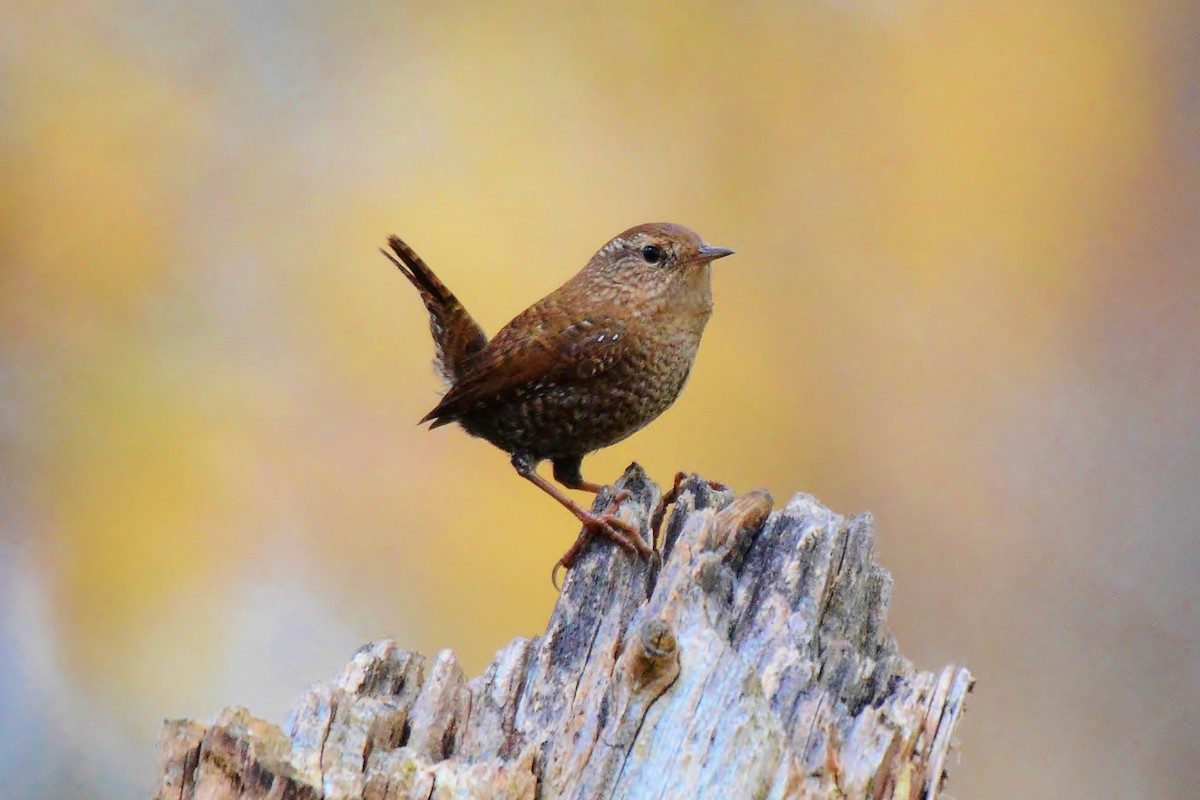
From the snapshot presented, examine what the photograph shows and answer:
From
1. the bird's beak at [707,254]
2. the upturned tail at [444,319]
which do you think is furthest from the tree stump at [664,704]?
the upturned tail at [444,319]

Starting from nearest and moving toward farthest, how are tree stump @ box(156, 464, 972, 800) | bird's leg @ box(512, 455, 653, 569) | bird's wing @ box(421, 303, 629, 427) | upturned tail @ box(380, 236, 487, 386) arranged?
tree stump @ box(156, 464, 972, 800) < bird's leg @ box(512, 455, 653, 569) < bird's wing @ box(421, 303, 629, 427) < upturned tail @ box(380, 236, 487, 386)

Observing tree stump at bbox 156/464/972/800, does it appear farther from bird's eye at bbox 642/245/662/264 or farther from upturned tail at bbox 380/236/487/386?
upturned tail at bbox 380/236/487/386

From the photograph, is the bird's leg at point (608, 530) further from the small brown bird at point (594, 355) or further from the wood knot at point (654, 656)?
the wood knot at point (654, 656)

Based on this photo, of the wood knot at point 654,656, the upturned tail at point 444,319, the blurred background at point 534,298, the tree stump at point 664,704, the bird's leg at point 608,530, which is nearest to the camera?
the tree stump at point 664,704

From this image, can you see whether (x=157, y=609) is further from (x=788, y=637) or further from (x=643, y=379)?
(x=788, y=637)

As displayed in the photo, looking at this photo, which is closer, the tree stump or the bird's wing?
the tree stump

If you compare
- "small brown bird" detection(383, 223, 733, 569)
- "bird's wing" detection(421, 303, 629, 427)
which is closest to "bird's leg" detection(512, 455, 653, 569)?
→ "small brown bird" detection(383, 223, 733, 569)

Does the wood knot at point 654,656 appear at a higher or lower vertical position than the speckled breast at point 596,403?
lower
